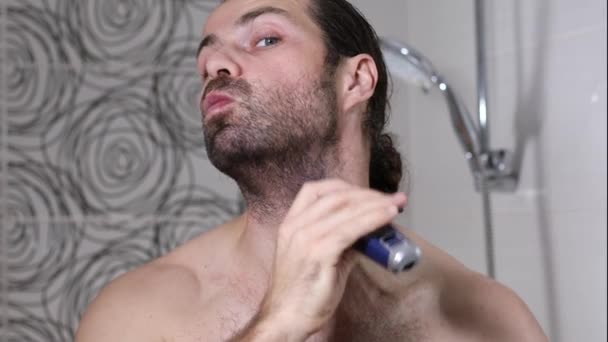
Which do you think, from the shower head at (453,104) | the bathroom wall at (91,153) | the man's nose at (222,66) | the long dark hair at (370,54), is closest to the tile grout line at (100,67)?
the bathroom wall at (91,153)

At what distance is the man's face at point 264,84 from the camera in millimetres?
895

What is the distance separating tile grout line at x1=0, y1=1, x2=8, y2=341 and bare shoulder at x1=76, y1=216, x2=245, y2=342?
63 cm

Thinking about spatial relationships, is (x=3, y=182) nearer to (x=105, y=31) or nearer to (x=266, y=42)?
(x=105, y=31)

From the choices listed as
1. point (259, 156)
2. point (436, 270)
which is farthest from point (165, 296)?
point (436, 270)

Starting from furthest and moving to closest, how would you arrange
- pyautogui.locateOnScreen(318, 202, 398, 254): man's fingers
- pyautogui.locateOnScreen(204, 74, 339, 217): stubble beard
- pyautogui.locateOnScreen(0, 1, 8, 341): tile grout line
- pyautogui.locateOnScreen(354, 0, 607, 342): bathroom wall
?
pyautogui.locateOnScreen(0, 1, 8, 341): tile grout line, pyautogui.locateOnScreen(354, 0, 607, 342): bathroom wall, pyautogui.locateOnScreen(204, 74, 339, 217): stubble beard, pyautogui.locateOnScreen(318, 202, 398, 254): man's fingers

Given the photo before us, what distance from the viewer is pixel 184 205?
1.66 metres

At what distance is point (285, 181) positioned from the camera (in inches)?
37.3

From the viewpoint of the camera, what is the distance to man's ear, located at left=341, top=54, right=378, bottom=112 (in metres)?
1.01

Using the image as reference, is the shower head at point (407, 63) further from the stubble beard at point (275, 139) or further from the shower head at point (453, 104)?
the stubble beard at point (275, 139)

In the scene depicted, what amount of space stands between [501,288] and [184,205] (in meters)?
0.75

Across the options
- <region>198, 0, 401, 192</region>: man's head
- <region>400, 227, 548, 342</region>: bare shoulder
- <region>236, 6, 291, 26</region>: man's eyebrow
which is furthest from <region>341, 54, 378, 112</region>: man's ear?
<region>400, 227, 548, 342</region>: bare shoulder

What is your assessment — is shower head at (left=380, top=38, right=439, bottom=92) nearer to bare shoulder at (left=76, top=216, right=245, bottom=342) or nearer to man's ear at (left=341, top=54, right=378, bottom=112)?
man's ear at (left=341, top=54, right=378, bottom=112)

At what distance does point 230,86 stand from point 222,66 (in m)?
0.03

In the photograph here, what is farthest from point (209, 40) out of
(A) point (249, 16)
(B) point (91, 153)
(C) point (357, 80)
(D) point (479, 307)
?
(B) point (91, 153)
